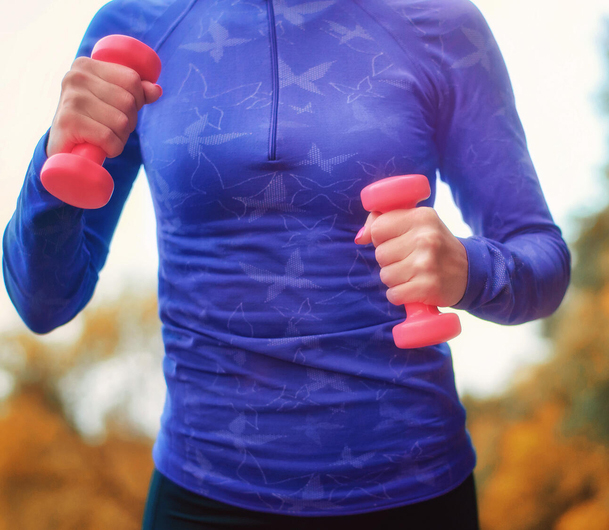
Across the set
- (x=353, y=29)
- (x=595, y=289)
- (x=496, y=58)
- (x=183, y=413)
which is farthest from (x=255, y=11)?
(x=595, y=289)

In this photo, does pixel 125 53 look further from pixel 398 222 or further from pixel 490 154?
pixel 490 154

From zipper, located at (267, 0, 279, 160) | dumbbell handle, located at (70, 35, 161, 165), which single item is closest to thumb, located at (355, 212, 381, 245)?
zipper, located at (267, 0, 279, 160)

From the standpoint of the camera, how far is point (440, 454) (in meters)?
0.53

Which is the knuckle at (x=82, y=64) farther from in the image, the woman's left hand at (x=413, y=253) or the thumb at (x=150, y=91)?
the woman's left hand at (x=413, y=253)

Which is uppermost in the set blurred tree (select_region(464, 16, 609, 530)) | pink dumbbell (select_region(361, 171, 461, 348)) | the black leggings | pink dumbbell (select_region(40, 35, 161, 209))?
pink dumbbell (select_region(40, 35, 161, 209))

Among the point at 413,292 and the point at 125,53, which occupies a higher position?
the point at 125,53

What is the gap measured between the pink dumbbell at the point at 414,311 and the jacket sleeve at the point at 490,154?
0.50 feet

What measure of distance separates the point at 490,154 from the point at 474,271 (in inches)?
6.7

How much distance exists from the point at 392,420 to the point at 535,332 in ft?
3.97

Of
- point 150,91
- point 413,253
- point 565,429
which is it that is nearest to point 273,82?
point 150,91

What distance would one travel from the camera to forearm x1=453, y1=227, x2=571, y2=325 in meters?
0.49

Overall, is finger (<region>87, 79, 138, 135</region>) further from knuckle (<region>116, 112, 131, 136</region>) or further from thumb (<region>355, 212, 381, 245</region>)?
thumb (<region>355, 212, 381, 245</region>)

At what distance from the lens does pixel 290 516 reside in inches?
20.1

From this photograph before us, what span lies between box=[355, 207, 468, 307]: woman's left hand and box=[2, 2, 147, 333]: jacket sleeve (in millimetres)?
284
